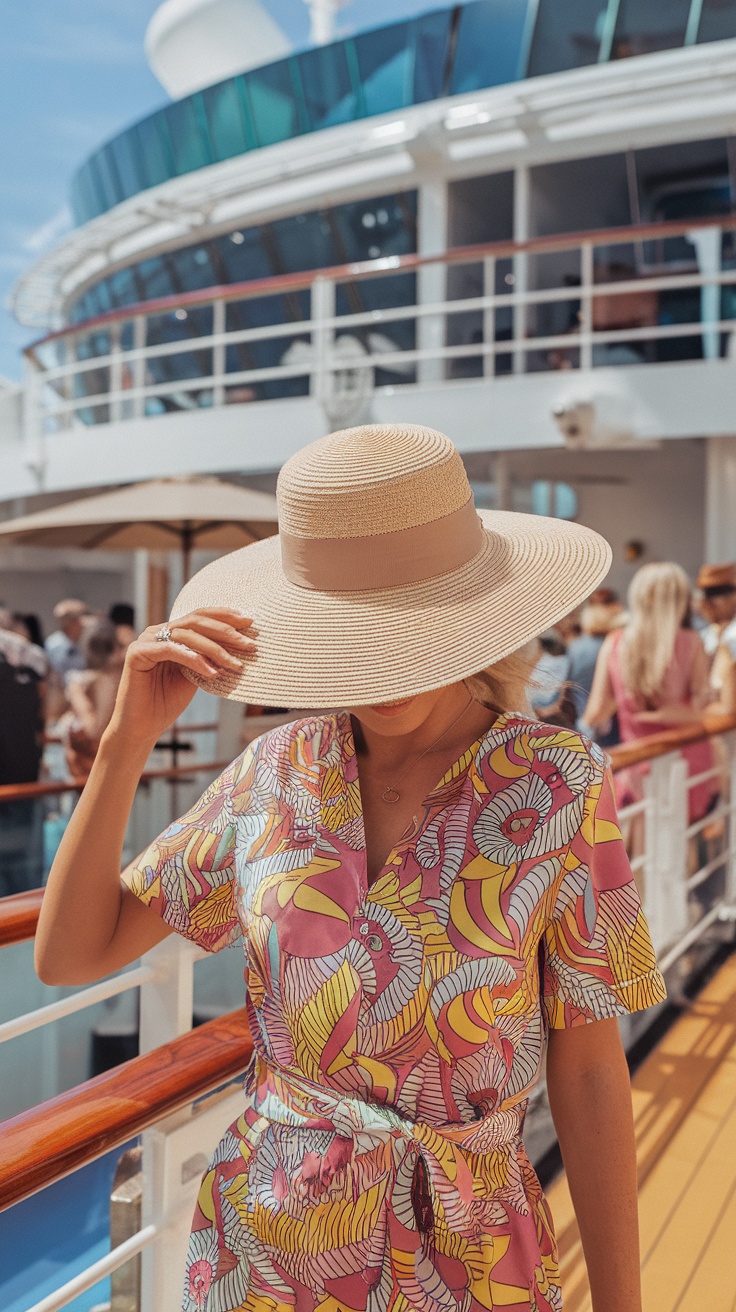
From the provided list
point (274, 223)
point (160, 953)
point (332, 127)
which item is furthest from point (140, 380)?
point (160, 953)

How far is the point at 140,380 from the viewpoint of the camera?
10.1 metres

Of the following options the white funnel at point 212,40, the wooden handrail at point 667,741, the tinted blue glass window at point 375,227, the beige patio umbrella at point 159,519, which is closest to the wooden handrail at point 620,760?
the wooden handrail at point 667,741

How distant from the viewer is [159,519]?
5668 millimetres

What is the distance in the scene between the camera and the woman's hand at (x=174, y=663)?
98 centimetres

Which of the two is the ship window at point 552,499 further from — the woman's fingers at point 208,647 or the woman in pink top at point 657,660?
the woman's fingers at point 208,647

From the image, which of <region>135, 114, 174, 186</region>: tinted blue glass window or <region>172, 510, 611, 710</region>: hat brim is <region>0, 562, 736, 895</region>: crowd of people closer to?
<region>172, 510, 611, 710</region>: hat brim

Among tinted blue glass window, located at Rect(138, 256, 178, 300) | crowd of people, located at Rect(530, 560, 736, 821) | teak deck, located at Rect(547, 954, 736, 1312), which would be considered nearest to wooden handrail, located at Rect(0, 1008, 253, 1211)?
teak deck, located at Rect(547, 954, 736, 1312)

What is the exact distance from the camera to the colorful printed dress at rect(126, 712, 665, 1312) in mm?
895

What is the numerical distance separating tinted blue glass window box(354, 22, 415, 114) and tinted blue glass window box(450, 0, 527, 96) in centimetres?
56

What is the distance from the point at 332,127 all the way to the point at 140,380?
3.56 meters

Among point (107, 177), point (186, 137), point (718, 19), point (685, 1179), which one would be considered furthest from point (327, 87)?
point (685, 1179)

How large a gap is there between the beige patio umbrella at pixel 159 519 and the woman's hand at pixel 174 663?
4.66m

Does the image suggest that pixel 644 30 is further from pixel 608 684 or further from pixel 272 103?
pixel 608 684

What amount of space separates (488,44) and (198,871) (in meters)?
11.3
